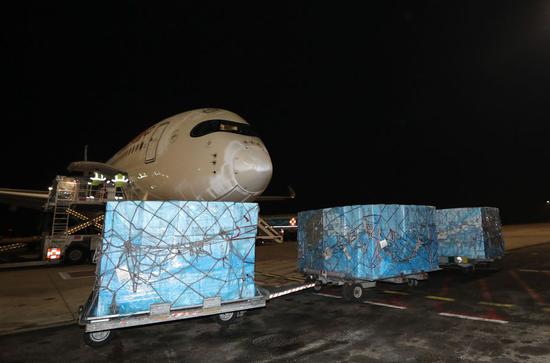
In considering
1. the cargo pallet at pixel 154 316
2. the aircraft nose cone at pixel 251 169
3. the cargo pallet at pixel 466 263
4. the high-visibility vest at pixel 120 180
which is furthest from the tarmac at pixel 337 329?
the high-visibility vest at pixel 120 180

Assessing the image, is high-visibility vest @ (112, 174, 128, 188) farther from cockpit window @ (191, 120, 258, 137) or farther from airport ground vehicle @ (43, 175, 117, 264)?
cockpit window @ (191, 120, 258, 137)

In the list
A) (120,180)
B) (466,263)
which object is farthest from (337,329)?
(120,180)

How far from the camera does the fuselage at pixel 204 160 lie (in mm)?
8898

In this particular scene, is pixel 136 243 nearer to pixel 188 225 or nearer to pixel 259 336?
pixel 188 225

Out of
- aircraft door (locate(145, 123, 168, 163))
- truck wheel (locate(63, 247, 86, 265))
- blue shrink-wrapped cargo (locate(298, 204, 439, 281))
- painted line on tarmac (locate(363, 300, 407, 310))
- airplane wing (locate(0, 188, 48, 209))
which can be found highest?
aircraft door (locate(145, 123, 168, 163))

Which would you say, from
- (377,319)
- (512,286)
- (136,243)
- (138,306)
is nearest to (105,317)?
(138,306)

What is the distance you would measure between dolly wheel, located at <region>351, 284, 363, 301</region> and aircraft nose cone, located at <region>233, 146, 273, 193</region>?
12.4 feet

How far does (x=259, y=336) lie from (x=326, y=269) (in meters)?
4.14

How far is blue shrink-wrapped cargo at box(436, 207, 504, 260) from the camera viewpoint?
13505mm

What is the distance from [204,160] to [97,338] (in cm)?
484

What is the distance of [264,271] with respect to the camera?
14.3 m

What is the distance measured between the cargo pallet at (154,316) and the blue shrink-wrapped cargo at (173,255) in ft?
0.38

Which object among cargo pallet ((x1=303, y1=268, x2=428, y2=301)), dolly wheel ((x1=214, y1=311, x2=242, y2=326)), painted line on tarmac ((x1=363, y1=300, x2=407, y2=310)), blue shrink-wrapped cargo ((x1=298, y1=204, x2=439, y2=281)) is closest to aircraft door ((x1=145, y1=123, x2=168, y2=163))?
blue shrink-wrapped cargo ((x1=298, y1=204, x2=439, y2=281))

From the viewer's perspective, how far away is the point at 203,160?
9.16 meters
